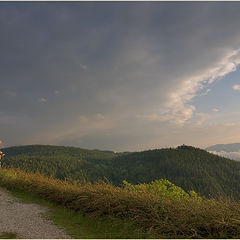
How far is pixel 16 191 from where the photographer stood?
12.3 metres

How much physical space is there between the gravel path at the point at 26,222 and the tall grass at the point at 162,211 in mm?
1419

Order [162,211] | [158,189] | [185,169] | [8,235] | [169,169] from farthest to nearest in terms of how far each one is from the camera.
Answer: [169,169]
[185,169]
[158,189]
[162,211]
[8,235]

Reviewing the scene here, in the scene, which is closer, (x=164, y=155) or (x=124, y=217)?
(x=124, y=217)

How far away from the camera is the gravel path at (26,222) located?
6.17 metres

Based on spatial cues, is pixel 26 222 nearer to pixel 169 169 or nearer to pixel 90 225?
pixel 90 225

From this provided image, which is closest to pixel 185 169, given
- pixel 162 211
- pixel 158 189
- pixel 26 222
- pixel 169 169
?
pixel 169 169

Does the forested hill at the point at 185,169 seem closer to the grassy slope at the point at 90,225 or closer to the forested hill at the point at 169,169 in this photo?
the forested hill at the point at 169,169

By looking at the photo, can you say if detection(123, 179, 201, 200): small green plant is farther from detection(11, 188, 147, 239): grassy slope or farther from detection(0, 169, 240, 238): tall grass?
→ detection(11, 188, 147, 239): grassy slope

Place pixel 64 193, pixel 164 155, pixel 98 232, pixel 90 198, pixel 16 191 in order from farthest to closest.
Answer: pixel 164 155, pixel 16 191, pixel 64 193, pixel 90 198, pixel 98 232

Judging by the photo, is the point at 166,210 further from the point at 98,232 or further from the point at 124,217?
the point at 98,232

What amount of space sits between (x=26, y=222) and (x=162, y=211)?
14.1 ft

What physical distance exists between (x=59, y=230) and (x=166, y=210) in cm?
321

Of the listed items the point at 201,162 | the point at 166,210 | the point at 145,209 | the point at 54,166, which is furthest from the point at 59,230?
the point at 201,162

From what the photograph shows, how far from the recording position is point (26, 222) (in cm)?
723
